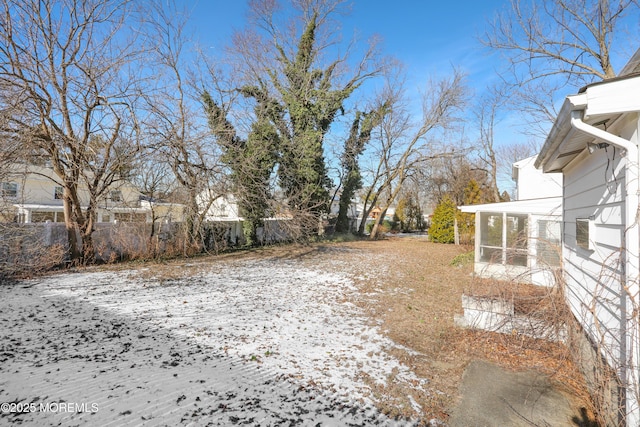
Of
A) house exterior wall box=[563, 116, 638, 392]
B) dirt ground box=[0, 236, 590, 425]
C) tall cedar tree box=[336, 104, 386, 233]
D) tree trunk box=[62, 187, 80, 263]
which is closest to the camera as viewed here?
house exterior wall box=[563, 116, 638, 392]

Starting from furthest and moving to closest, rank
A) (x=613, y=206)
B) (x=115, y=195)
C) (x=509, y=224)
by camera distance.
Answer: (x=115, y=195), (x=509, y=224), (x=613, y=206)

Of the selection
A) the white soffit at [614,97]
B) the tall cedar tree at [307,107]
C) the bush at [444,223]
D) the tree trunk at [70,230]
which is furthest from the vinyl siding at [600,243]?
the bush at [444,223]

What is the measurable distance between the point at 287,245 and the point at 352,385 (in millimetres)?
13857

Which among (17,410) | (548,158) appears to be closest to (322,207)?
(548,158)

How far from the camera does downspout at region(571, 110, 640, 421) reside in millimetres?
2131

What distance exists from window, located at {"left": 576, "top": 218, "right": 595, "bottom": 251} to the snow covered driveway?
7.34 feet

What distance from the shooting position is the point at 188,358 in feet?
12.1

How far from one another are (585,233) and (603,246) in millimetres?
689

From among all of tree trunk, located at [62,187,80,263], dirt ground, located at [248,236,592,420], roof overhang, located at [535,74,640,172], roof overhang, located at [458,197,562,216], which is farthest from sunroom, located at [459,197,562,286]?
tree trunk, located at [62,187,80,263]

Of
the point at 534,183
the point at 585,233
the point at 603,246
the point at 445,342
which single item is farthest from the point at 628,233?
the point at 534,183

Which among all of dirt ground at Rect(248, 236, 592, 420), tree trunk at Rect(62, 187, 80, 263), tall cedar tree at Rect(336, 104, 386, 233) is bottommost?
dirt ground at Rect(248, 236, 592, 420)

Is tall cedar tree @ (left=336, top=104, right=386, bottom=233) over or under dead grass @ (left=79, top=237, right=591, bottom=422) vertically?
over

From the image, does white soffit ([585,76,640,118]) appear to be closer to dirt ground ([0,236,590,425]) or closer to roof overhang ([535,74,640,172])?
roof overhang ([535,74,640,172])

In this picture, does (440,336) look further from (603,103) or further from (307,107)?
(307,107)
